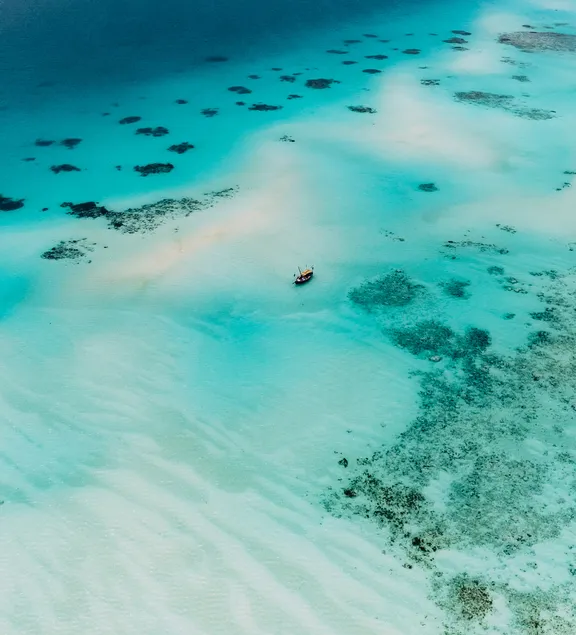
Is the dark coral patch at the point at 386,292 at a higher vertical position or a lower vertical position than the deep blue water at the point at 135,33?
lower

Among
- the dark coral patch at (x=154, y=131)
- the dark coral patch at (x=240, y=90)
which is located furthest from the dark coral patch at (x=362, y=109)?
the dark coral patch at (x=154, y=131)

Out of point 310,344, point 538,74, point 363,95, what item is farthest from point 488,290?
point 538,74

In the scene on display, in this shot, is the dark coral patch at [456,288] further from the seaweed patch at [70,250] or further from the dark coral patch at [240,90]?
the dark coral patch at [240,90]

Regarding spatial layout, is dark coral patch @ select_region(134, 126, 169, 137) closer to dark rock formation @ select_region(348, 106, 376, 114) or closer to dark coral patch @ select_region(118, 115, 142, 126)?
dark coral patch @ select_region(118, 115, 142, 126)

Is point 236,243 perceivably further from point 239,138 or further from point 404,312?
point 239,138

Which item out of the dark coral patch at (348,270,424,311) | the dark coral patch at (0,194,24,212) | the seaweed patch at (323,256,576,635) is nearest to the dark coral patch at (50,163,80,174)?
the dark coral patch at (0,194,24,212)

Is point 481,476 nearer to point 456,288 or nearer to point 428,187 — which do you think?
point 456,288

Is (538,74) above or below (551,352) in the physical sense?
above
